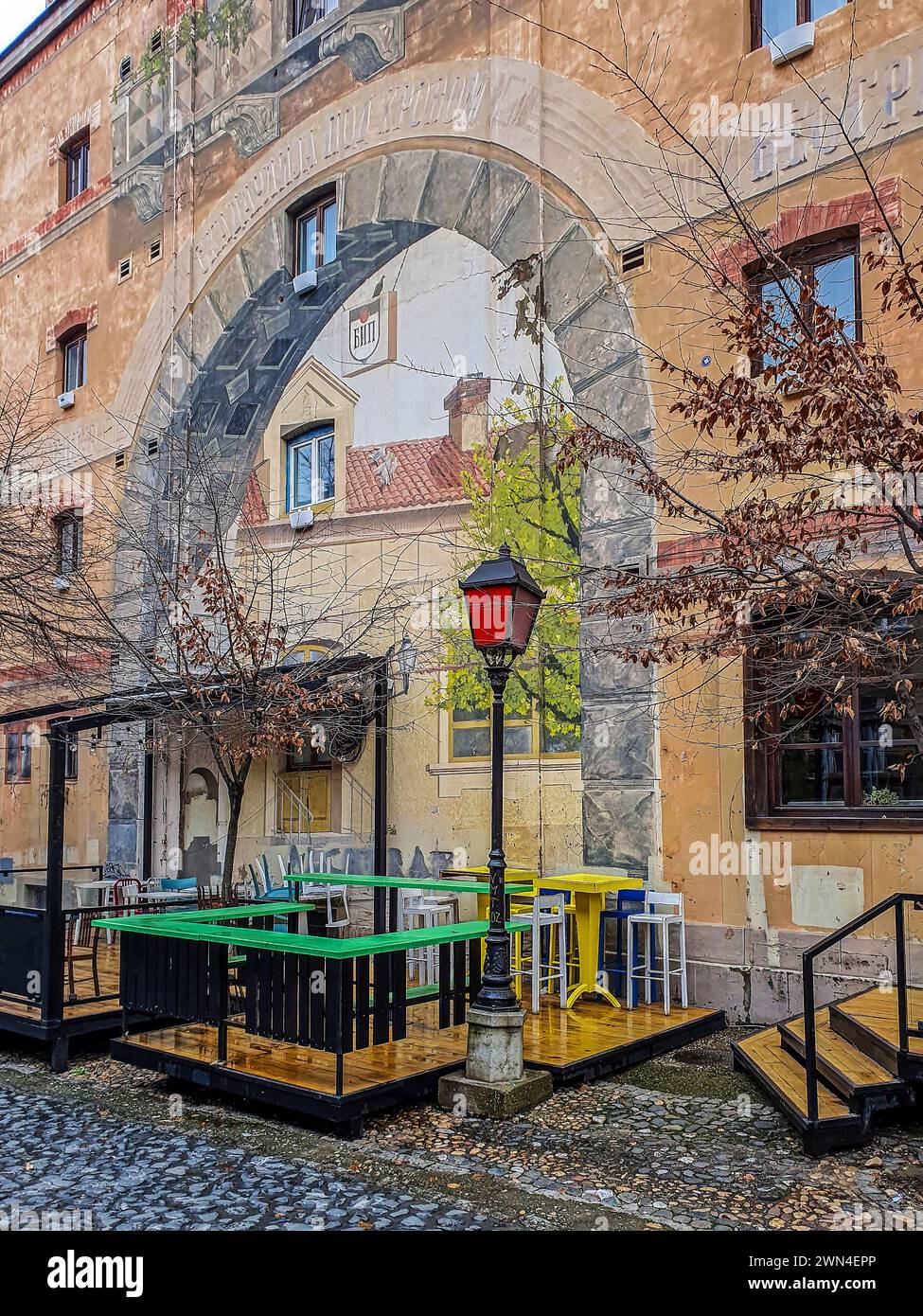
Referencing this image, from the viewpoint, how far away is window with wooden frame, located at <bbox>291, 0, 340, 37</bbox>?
14016mm

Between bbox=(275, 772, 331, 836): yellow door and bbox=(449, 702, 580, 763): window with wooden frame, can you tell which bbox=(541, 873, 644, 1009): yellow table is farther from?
bbox=(275, 772, 331, 836): yellow door

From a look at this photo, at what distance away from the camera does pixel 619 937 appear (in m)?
9.62

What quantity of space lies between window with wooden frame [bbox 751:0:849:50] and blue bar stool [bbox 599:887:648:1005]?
740 cm

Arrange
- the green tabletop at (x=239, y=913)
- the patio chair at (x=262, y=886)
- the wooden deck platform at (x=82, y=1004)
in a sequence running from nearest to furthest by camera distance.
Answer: the green tabletop at (x=239, y=913) < the wooden deck platform at (x=82, y=1004) < the patio chair at (x=262, y=886)

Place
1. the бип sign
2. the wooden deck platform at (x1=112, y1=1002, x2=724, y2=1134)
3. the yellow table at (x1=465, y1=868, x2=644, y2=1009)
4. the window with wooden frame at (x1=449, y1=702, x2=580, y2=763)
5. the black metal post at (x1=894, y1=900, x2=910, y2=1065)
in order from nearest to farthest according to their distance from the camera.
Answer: the black metal post at (x1=894, y1=900, x2=910, y2=1065) → the wooden deck platform at (x1=112, y1=1002, x2=724, y2=1134) → the yellow table at (x1=465, y1=868, x2=644, y2=1009) → the window with wooden frame at (x1=449, y1=702, x2=580, y2=763) → the бип sign

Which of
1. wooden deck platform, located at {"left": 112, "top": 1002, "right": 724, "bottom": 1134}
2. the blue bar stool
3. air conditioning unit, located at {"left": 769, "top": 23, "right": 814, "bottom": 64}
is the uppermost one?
air conditioning unit, located at {"left": 769, "top": 23, "right": 814, "bottom": 64}

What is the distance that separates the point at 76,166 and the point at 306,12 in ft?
19.7

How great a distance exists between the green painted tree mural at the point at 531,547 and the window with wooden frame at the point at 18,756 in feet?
30.0

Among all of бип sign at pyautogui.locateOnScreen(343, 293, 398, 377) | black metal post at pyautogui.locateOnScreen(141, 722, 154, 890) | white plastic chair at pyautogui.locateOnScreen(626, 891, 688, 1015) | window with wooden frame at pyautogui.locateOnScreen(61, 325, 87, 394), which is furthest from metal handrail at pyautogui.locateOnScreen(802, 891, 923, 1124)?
window with wooden frame at pyautogui.locateOnScreen(61, 325, 87, 394)

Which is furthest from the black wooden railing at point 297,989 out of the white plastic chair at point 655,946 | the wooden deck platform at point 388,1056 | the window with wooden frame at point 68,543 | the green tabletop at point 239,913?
the window with wooden frame at point 68,543

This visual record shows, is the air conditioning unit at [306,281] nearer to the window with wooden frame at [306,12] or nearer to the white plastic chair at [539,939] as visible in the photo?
the window with wooden frame at [306,12]

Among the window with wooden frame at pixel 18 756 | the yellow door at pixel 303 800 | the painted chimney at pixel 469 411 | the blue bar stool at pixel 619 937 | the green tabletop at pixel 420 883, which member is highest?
the painted chimney at pixel 469 411

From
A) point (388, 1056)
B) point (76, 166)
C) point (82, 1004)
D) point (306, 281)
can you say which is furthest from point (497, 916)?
point (76, 166)

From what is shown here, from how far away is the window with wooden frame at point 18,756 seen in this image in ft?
58.6
